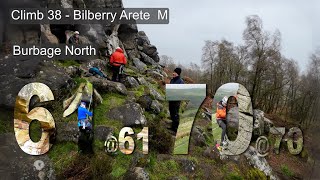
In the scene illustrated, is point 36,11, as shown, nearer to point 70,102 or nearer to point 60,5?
point 70,102

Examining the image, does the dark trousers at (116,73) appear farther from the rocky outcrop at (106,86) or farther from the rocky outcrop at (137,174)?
the rocky outcrop at (137,174)

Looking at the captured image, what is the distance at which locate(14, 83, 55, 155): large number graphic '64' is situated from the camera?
1162 centimetres

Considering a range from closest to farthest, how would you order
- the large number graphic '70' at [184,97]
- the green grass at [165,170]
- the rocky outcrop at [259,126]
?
the green grass at [165,170], the large number graphic '70' at [184,97], the rocky outcrop at [259,126]

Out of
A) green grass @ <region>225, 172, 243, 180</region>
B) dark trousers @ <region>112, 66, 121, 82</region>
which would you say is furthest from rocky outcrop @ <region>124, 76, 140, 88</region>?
green grass @ <region>225, 172, 243, 180</region>

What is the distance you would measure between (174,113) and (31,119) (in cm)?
512

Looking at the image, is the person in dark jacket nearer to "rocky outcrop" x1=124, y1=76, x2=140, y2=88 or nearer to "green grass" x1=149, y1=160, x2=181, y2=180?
"green grass" x1=149, y1=160, x2=181, y2=180

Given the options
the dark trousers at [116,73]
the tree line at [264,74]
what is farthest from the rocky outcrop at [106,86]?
the tree line at [264,74]

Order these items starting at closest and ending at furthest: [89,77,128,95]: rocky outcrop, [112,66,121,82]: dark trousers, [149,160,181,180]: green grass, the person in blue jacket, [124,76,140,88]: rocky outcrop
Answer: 1. the person in blue jacket
2. [149,160,181,180]: green grass
3. [89,77,128,95]: rocky outcrop
4. [112,66,121,82]: dark trousers
5. [124,76,140,88]: rocky outcrop

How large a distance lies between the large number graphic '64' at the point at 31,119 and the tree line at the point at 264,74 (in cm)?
1913

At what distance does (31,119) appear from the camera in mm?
12312

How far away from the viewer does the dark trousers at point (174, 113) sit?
13641mm

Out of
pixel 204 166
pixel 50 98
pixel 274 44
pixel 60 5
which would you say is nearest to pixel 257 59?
pixel 274 44

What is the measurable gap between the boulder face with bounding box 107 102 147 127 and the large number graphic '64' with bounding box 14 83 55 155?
2395mm

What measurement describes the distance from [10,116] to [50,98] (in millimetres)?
1452
